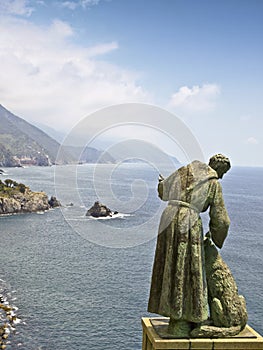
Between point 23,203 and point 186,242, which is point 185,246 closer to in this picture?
point 186,242

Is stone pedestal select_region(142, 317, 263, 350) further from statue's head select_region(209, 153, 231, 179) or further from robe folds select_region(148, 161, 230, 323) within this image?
statue's head select_region(209, 153, 231, 179)

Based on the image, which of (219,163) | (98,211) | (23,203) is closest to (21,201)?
(23,203)

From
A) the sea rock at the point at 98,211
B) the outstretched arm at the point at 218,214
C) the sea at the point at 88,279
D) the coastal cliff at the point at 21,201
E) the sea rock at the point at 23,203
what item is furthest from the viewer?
the coastal cliff at the point at 21,201

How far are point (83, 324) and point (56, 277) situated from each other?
Answer: 1330 centimetres

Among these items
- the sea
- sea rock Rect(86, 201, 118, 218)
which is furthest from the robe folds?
sea rock Rect(86, 201, 118, 218)

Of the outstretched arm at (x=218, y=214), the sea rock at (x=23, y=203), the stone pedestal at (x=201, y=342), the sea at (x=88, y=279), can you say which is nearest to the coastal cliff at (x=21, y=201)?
the sea rock at (x=23, y=203)

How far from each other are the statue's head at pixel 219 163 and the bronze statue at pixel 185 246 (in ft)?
0.94

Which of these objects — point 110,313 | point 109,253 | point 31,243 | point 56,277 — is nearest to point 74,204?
point 31,243

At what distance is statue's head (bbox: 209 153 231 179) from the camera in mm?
9273

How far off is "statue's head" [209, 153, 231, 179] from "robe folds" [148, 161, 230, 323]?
12.5 inches

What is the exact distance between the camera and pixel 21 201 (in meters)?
98.7

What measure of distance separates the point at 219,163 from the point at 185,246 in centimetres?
190

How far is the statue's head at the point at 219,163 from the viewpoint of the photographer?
30.4 ft

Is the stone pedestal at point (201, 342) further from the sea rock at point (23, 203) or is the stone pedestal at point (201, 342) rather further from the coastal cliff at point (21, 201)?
the sea rock at point (23, 203)
